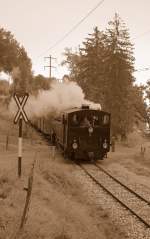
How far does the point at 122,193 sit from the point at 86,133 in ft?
22.9

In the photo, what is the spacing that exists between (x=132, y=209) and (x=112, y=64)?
26133mm

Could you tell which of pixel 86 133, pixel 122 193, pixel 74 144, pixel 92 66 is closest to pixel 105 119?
pixel 86 133

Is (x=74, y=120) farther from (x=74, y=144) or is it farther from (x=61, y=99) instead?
(x=61, y=99)

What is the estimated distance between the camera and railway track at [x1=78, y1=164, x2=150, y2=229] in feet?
41.8

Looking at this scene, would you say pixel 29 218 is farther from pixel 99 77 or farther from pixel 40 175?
pixel 99 77

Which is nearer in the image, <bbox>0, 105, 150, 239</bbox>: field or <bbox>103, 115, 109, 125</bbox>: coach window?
<bbox>0, 105, 150, 239</bbox>: field

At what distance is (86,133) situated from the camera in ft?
72.1

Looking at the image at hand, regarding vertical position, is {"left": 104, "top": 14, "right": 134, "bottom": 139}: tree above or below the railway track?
above

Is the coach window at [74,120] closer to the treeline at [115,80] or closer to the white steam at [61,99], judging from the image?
the white steam at [61,99]

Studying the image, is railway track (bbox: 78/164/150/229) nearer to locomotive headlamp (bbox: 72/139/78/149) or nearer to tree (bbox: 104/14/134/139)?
locomotive headlamp (bbox: 72/139/78/149)

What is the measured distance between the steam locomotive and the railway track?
53.5 inches

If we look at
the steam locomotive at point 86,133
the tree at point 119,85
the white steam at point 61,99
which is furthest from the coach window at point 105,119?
the tree at point 119,85

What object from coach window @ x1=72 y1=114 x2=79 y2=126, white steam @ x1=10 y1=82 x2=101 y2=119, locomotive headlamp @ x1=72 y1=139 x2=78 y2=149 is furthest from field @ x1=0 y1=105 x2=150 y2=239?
white steam @ x1=10 y1=82 x2=101 y2=119

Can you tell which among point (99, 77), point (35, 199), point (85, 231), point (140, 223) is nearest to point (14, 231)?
point (85, 231)
